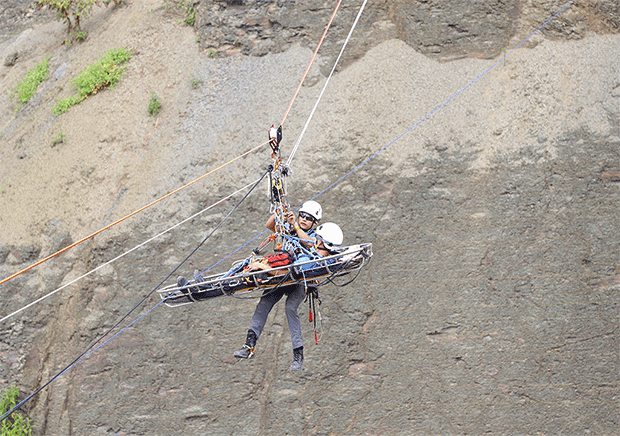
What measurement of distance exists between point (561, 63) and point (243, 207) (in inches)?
338

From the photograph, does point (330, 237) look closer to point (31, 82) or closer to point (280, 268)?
point (280, 268)

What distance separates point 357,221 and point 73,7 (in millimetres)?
12521

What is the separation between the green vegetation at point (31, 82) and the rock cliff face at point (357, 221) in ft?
3.21

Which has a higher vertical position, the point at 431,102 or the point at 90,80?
the point at 90,80

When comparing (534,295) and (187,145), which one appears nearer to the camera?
(534,295)

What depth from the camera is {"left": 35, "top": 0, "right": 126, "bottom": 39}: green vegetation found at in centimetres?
2019

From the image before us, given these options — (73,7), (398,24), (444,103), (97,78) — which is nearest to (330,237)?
(444,103)

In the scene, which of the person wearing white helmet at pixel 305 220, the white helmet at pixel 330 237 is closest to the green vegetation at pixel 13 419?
the person wearing white helmet at pixel 305 220

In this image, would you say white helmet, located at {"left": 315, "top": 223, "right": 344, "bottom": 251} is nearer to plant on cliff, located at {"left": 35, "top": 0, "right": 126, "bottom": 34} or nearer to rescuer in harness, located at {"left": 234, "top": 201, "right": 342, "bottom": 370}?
rescuer in harness, located at {"left": 234, "top": 201, "right": 342, "bottom": 370}

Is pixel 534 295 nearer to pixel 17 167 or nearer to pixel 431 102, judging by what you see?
pixel 431 102

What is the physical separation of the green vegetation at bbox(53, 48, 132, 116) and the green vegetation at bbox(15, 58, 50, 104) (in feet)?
5.41

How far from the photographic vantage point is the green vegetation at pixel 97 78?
18578 mm

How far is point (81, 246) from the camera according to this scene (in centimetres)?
1595

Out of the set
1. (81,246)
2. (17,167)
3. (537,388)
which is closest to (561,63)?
(537,388)
